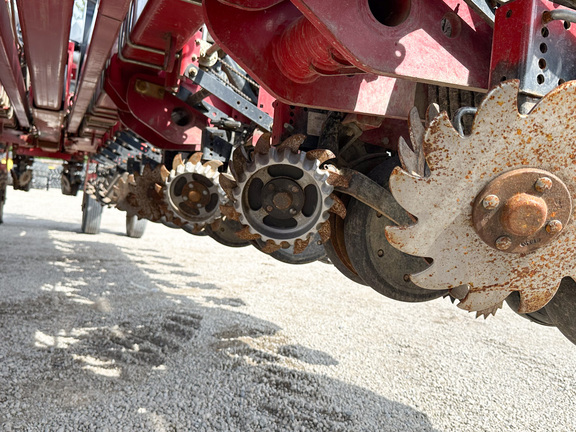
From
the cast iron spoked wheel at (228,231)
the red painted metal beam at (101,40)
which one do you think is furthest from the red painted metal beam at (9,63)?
the cast iron spoked wheel at (228,231)

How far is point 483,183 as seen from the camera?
0.92 m

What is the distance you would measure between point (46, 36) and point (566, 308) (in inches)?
84.2

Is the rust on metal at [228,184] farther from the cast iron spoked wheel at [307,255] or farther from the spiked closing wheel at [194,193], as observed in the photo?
the spiked closing wheel at [194,193]

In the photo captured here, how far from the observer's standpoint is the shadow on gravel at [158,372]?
1.84m

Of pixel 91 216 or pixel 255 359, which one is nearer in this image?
pixel 255 359

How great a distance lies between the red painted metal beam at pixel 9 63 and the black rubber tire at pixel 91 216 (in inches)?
153

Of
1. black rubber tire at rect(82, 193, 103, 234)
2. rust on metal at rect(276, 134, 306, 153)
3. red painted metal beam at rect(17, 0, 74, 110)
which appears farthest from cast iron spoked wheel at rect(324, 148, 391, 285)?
black rubber tire at rect(82, 193, 103, 234)

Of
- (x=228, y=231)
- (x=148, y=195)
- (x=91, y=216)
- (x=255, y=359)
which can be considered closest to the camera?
(x=255, y=359)

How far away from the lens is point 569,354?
3.15 m

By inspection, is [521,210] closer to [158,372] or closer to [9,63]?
[158,372]

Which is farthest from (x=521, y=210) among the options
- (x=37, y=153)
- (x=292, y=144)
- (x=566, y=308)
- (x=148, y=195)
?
(x=37, y=153)

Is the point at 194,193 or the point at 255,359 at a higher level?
the point at 194,193

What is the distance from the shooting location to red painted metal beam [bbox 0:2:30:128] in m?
2.23

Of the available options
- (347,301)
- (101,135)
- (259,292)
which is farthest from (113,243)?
(347,301)
